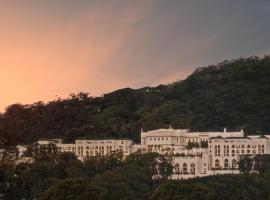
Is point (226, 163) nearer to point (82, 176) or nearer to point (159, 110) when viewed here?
point (82, 176)

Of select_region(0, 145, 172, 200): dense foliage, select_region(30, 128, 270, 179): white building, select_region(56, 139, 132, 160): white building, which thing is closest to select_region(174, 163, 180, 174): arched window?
select_region(30, 128, 270, 179): white building

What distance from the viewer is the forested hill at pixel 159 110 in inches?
3770

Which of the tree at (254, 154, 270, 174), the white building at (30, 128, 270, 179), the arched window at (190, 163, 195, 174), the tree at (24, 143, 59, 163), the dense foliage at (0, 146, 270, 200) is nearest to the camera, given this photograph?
the dense foliage at (0, 146, 270, 200)

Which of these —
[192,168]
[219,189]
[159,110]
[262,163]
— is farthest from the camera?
[159,110]

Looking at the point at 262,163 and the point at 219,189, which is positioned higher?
the point at 262,163

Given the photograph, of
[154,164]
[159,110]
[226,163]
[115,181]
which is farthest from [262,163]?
[159,110]

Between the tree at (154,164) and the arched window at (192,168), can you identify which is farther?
the arched window at (192,168)

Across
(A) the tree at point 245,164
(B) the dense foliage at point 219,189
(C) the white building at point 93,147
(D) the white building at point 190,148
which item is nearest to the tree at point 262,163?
(A) the tree at point 245,164

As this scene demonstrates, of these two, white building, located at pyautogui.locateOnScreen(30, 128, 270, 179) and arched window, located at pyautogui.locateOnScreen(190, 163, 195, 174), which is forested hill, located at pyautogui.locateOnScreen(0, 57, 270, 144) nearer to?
white building, located at pyautogui.locateOnScreen(30, 128, 270, 179)

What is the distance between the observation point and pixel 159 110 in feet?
333

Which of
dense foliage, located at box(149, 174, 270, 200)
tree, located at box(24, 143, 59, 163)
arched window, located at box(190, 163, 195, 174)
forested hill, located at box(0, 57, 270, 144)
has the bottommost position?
dense foliage, located at box(149, 174, 270, 200)

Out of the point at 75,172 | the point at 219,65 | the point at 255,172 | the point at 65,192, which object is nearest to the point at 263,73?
the point at 219,65

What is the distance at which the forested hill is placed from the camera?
95750 mm

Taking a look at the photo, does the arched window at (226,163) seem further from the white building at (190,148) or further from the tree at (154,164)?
the tree at (154,164)
